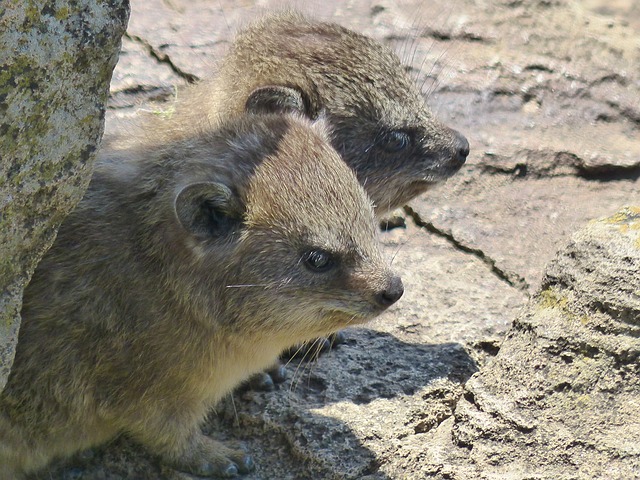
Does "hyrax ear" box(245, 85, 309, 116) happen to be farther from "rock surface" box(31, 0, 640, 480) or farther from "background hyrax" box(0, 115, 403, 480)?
→ "rock surface" box(31, 0, 640, 480)

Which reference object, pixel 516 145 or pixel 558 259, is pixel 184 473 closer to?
pixel 558 259

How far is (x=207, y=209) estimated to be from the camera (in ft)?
16.9

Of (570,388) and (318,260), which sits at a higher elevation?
(318,260)

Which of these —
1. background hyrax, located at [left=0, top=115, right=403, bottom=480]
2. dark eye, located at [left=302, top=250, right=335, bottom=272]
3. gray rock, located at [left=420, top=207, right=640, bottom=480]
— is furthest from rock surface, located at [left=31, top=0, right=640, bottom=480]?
dark eye, located at [left=302, top=250, right=335, bottom=272]

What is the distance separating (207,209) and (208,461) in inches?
56.0

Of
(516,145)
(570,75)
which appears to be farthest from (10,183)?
(570,75)

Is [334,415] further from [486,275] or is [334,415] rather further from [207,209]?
[486,275]

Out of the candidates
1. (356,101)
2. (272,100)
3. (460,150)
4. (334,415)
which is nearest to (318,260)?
(334,415)

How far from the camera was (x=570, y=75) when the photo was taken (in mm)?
8938

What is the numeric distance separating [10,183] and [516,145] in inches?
193

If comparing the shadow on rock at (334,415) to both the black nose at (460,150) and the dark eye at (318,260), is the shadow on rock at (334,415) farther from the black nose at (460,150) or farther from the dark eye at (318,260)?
the black nose at (460,150)

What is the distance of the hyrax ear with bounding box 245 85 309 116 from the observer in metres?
6.32

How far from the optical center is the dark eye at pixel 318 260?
5.18 m

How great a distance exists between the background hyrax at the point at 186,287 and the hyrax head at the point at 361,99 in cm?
106
